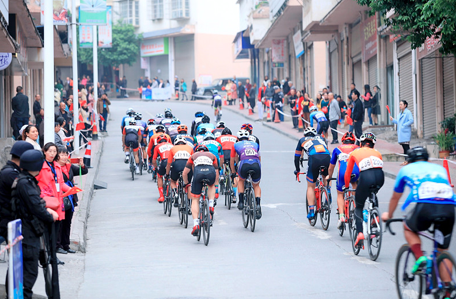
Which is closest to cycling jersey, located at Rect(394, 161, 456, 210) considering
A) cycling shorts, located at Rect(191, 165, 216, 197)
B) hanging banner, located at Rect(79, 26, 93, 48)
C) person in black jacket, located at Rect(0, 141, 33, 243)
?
person in black jacket, located at Rect(0, 141, 33, 243)

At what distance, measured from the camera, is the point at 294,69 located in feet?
158

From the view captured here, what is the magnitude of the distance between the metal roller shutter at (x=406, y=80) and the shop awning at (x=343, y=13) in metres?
3.38

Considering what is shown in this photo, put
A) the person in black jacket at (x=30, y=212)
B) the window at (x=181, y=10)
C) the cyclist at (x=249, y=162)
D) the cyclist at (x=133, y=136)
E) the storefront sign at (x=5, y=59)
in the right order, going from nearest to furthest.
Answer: the person in black jacket at (x=30, y=212) < the cyclist at (x=249, y=162) < the storefront sign at (x=5, y=59) < the cyclist at (x=133, y=136) < the window at (x=181, y=10)

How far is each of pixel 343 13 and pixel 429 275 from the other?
83.8 ft

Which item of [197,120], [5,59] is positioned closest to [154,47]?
[197,120]

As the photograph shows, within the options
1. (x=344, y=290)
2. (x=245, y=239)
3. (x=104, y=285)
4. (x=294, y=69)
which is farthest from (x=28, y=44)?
(x=294, y=69)

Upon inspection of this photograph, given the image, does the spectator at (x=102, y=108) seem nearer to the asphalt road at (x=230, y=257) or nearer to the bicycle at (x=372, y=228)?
the asphalt road at (x=230, y=257)

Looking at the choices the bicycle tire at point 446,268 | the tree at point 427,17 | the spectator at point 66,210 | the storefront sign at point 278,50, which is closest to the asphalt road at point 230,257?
the spectator at point 66,210

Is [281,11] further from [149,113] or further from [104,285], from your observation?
[104,285]

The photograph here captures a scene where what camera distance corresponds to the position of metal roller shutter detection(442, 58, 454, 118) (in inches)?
888

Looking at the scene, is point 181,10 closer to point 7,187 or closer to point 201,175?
point 201,175

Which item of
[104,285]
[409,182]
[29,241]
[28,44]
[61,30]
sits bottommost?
[104,285]

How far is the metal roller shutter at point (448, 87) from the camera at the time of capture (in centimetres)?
2255

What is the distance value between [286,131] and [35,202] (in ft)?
79.2
